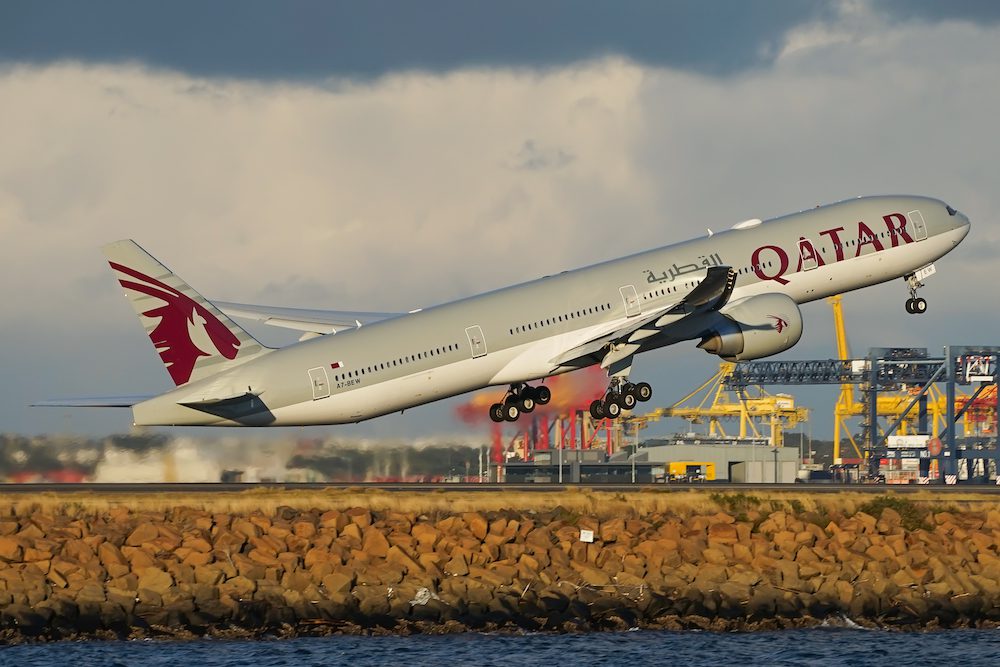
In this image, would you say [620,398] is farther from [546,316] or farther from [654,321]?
[546,316]

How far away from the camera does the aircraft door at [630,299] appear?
54.7 metres

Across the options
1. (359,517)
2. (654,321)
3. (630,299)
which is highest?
(630,299)

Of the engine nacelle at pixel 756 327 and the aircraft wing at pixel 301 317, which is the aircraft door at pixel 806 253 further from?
the aircraft wing at pixel 301 317

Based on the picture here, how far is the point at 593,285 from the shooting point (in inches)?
2135

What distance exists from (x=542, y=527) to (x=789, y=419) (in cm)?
14200

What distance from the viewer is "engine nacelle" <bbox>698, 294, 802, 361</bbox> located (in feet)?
182

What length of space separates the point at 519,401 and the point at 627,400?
4.58 metres

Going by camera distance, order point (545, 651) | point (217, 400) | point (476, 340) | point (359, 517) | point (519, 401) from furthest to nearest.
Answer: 1. point (519, 401)
2. point (476, 340)
3. point (217, 400)
4. point (359, 517)
5. point (545, 651)

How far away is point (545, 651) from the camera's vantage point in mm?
36938

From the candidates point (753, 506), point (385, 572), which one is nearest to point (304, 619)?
point (385, 572)

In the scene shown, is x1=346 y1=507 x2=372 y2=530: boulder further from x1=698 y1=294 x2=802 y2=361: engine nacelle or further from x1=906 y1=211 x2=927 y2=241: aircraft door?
x1=906 y1=211 x2=927 y2=241: aircraft door

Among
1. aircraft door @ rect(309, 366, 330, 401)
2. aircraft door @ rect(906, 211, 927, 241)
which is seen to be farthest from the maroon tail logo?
aircraft door @ rect(906, 211, 927, 241)

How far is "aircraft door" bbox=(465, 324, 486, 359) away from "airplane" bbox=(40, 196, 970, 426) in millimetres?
46

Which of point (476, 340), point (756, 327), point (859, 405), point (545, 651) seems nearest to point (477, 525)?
point (545, 651)
